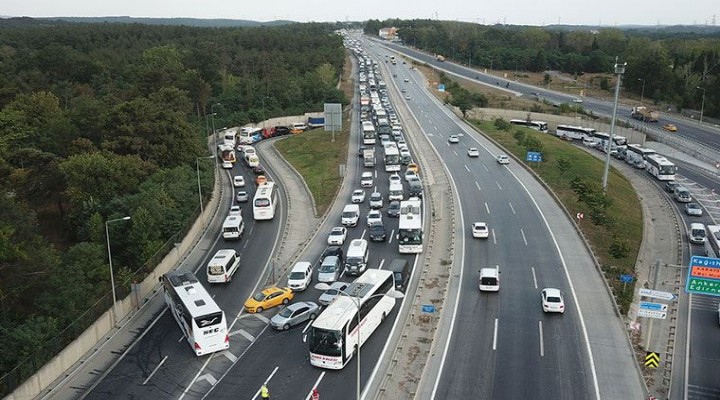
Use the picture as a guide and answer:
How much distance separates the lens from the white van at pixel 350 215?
187 ft

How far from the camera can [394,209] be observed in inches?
2357

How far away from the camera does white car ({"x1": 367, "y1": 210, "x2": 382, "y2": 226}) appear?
55.8m

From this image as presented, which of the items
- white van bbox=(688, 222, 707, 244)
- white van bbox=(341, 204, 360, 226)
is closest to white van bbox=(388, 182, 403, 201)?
white van bbox=(341, 204, 360, 226)

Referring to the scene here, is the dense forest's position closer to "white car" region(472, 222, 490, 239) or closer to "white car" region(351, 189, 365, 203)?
"white car" region(351, 189, 365, 203)

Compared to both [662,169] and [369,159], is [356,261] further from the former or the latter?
[662,169]

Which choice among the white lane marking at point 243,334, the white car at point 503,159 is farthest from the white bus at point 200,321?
the white car at point 503,159

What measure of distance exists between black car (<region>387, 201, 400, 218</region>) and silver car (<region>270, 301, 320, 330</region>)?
21.4 meters

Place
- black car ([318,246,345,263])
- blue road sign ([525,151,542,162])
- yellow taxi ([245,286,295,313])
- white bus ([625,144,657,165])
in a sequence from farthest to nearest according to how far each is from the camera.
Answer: white bus ([625,144,657,165]) → blue road sign ([525,151,542,162]) → black car ([318,246,345,263]) → yellow taxi ([245,286,295,313])

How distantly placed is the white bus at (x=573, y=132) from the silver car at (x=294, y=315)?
82204mm

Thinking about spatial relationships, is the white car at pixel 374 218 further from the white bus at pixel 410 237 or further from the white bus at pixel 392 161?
the white bus at pixel 392 161

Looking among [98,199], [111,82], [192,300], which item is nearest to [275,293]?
[192,300]

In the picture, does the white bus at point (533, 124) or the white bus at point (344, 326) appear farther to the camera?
the white bus at point (533, 124)

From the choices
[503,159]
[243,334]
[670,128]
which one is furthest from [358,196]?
[670,128]

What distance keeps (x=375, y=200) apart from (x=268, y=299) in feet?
78.8
